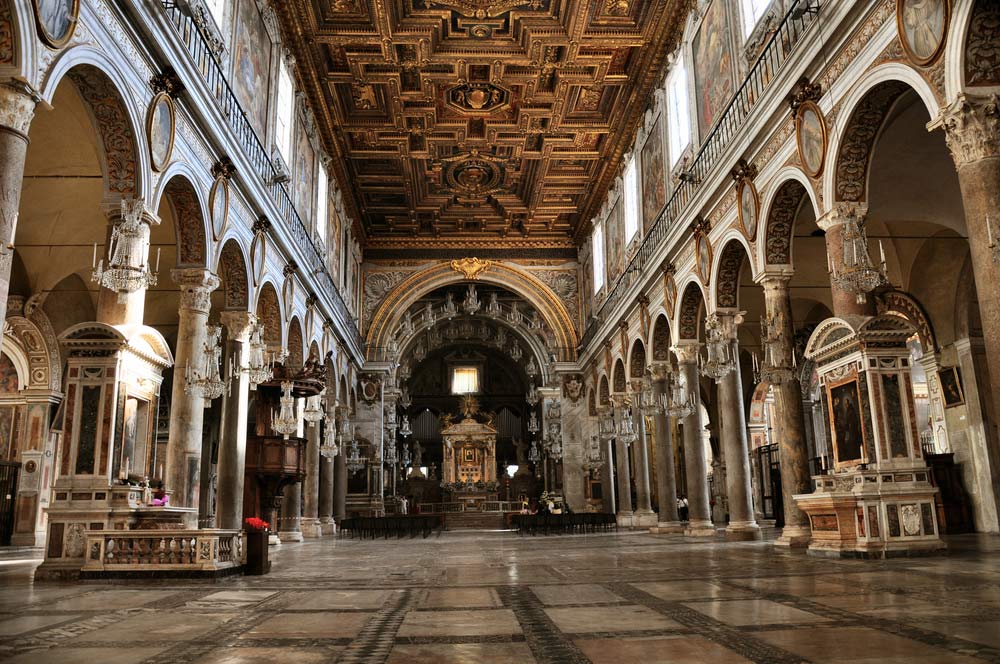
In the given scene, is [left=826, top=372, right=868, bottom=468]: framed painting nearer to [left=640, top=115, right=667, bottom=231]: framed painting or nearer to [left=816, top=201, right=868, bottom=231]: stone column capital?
[left=816, top=201, right=868, bottom=231]: stone column capital

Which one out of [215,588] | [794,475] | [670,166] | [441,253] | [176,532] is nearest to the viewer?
[215,588]

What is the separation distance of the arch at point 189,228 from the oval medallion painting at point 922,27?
9863 mm

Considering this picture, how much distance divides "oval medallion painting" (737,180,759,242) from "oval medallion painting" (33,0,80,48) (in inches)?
406

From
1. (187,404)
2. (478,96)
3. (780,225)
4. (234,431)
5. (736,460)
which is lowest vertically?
(736,460)

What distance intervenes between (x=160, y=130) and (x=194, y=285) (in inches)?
107

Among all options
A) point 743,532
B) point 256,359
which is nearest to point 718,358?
point 743,532

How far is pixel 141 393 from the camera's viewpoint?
10.7 meters

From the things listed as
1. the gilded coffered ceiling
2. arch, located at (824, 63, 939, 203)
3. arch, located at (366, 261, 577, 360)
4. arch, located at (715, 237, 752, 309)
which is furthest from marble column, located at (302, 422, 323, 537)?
arch, located at (824, 63, 939, 203)

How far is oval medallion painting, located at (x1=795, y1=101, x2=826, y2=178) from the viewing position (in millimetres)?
11023

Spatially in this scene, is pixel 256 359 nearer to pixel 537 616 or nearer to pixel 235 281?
pixel 235 281

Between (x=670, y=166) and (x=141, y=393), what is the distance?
13.3 m

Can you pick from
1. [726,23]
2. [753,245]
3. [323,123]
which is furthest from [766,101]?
[323,123]

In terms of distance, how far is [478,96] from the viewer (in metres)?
22.0

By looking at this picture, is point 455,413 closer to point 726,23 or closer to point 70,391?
point 726,23
